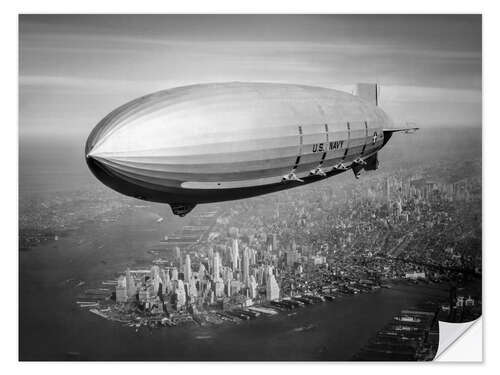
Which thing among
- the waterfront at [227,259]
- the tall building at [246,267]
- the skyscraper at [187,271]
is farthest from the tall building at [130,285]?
the tall building at [246,267]

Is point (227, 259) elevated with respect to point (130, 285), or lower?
elevated

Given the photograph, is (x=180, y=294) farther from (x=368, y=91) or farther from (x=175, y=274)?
(x=368, y=91)

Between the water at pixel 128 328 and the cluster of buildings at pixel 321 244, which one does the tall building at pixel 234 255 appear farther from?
the water at pixel 128 328

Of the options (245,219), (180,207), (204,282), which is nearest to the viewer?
(180,207)

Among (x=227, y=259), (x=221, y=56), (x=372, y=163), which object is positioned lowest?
(x=227, y=259)

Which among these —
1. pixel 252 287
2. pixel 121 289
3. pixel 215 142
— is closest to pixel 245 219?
pixel 252 287
